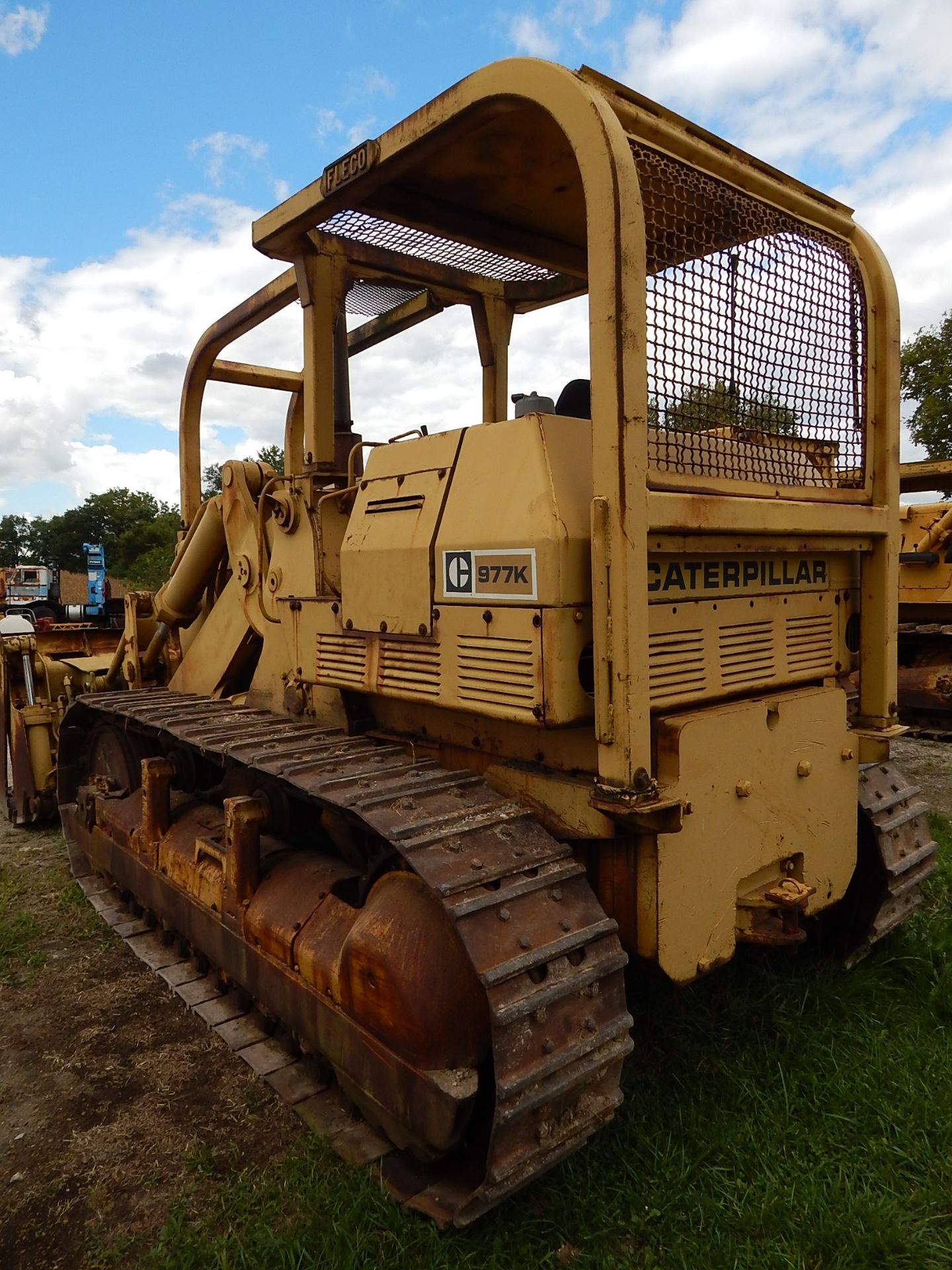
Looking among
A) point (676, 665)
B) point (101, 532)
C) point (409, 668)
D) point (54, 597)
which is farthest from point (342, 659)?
point (101, 532)

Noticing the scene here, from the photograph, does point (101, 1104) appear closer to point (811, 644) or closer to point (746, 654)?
point (746, 654)

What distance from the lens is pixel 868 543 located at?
344 centimetres

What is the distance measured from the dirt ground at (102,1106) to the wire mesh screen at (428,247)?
325cm

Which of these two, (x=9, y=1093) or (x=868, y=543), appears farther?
(x=868, y=543)

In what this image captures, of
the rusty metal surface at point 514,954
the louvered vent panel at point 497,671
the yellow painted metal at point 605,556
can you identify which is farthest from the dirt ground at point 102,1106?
the louvered vent panel at point 497,671

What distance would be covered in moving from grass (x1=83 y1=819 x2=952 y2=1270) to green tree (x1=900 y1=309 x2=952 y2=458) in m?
21.1

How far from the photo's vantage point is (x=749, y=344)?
297 cm

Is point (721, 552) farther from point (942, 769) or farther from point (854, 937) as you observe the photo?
point (942, 769)

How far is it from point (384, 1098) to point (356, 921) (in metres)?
0.49

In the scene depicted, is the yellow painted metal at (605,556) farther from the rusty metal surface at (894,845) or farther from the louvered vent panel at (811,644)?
the rusty metal surface at (894,845)

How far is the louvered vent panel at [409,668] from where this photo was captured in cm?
297

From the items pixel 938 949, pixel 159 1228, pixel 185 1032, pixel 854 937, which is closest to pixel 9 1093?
pixel 185 1032

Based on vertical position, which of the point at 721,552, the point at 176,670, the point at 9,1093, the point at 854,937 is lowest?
the point at 9,1093

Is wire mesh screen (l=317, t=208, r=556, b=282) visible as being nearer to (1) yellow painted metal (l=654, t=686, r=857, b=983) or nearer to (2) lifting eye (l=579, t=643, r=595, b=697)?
(2) lifting eye (l=579, t=643, r=595, b=697)
